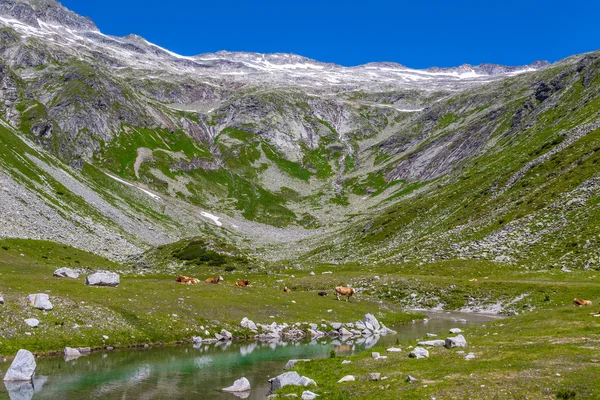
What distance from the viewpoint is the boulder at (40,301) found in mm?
34594

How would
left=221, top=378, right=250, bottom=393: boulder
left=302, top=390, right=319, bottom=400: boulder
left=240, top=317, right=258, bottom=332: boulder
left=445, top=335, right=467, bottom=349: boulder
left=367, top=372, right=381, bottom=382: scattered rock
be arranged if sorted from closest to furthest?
left=302, top=390, right=319, bottom=400: boulder
left=367, top=372, right=381, bottom=382: scattered rock
left=221, top=378, right=250, bottom=393: boulder
left=445, top=335, right=467, bottom=349: boulder
left=240, top=317, right=258, bottom=332: boulder

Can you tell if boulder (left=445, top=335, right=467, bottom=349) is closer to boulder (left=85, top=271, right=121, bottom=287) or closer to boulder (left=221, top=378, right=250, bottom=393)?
boulder (left=221, top=378, right=250, bottom=393)

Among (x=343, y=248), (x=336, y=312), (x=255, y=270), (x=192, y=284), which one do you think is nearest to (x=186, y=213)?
(x=343, y=248)

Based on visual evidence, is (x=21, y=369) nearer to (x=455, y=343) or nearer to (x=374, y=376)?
(x=374, y=376)

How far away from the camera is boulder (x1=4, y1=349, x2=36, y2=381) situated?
24.4 meters

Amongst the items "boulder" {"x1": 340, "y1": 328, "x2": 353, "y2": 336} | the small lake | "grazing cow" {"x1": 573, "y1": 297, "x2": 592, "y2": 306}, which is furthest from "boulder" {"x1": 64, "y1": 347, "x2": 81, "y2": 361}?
"grazing cow" {"x1": 573, "y1": 297, "x2": 592, "y2": 306}

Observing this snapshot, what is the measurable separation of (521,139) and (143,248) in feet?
440

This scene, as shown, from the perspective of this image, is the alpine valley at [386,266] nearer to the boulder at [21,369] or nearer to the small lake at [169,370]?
the small lake at [169,370]

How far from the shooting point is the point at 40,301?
34875 millimetres

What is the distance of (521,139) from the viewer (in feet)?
527

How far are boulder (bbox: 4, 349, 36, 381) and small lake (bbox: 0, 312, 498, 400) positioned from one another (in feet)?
2.00

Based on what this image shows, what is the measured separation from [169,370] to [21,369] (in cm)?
822

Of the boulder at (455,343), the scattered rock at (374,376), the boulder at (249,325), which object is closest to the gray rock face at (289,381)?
the scattered rock at (374,376)

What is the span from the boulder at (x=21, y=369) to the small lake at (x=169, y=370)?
608 millimetres
